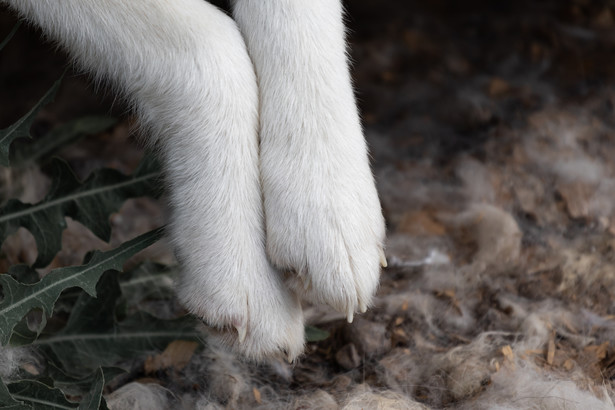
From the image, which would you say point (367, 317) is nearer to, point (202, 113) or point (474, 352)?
point (474, 352)

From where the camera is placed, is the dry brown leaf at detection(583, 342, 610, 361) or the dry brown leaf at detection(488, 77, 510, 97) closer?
the dry brown leaf at detection(583, 342, 610, 361)

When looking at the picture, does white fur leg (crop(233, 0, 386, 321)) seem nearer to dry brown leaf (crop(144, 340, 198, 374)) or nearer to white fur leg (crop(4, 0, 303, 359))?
white fur leg (crop(4, 0, 303, 359))

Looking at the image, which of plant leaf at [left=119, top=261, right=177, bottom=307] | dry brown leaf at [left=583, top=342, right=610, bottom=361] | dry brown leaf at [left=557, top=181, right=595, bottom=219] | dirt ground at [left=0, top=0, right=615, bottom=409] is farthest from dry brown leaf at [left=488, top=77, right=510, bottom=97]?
plant leaf at [left=119, top=261, right=177, bottom=307]

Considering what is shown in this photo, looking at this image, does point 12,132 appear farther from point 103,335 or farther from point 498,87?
point 498,87

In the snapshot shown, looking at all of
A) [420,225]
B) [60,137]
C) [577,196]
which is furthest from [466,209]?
[60,137]

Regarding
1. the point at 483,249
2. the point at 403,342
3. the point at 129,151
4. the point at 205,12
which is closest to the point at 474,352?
the point at 403,342
